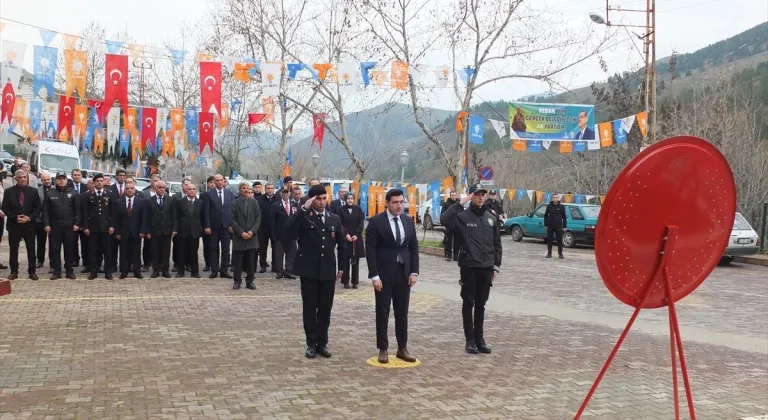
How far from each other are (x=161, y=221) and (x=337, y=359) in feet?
23.2

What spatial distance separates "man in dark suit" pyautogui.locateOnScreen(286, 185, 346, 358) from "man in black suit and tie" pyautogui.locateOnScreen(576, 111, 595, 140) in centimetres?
2103

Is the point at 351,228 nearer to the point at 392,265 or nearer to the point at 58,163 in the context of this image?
the point at 392,265

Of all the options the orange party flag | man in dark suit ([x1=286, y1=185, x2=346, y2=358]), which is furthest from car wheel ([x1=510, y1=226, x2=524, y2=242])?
man in dark suit ([x1=286, y1=185, x2=346, y2=358])

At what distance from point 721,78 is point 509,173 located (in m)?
23.2

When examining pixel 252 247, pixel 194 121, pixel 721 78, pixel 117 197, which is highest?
pixel 721 78

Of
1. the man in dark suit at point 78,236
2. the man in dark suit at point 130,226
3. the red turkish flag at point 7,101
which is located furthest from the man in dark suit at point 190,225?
the red turkish flag at point 7,101

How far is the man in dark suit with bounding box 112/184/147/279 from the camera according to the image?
42.1 ft

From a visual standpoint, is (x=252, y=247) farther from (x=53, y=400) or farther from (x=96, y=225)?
(x=53, y=400)

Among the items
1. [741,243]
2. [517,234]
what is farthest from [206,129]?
[741,243]

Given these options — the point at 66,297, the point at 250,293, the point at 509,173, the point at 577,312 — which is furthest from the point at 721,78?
the point at 66,297

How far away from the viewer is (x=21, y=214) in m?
12.0

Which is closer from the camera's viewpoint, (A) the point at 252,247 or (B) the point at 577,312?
(B) the point at 577,312

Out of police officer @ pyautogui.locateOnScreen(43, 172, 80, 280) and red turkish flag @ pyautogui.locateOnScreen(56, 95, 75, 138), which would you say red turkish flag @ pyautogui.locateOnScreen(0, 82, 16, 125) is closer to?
red turkish flag @ pyautogui.locateOnScreen(56, 95, 75, 138)

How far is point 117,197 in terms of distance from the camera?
43.7ft
